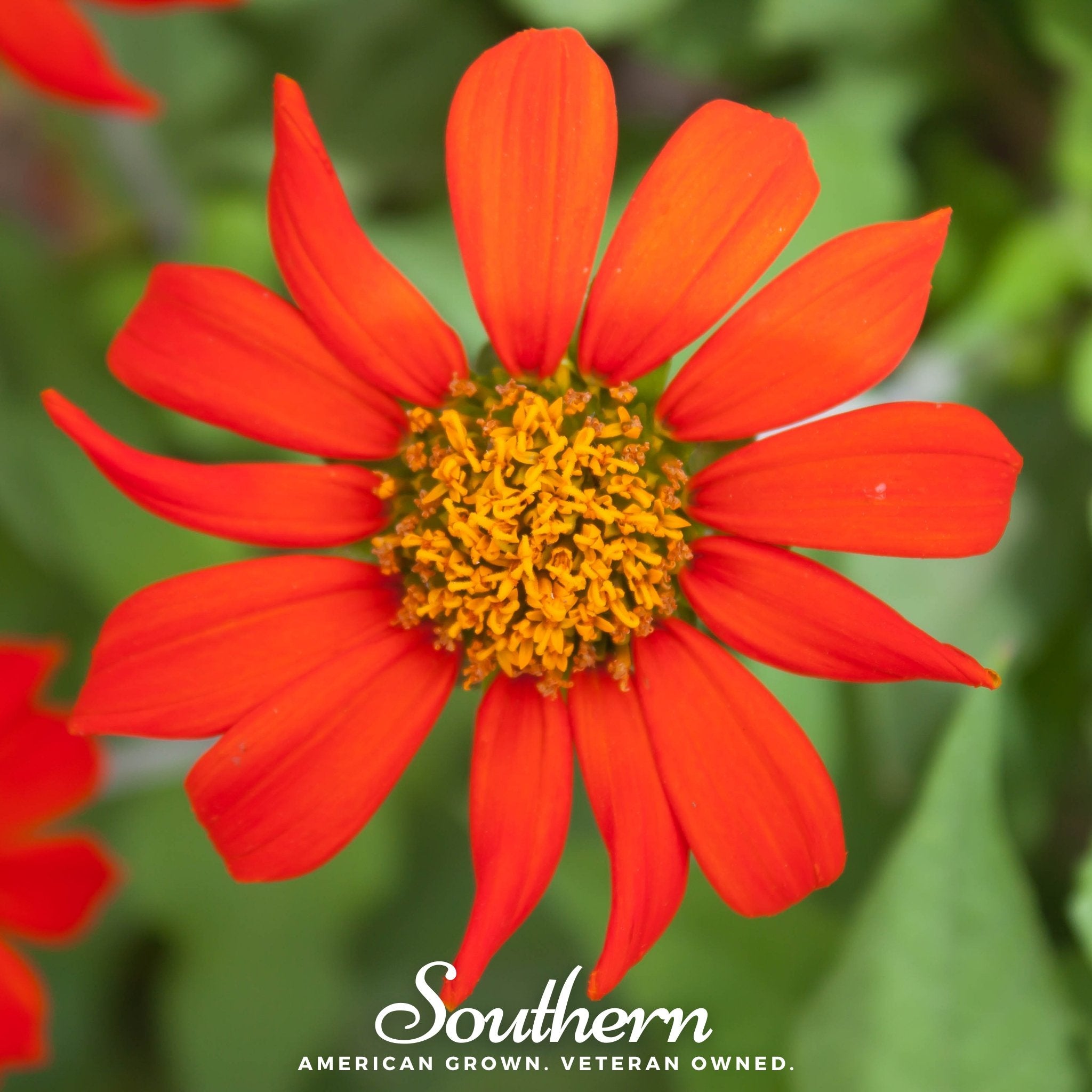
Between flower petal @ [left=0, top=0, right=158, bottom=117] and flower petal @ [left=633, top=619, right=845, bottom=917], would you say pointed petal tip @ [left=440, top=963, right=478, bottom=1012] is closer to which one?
flower petal @ [left=633, top=619, right=845, bottom=917]

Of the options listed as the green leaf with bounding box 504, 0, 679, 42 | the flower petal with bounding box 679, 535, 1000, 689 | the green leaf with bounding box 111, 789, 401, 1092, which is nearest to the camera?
the flower petal with bounding box 679, 535, 1000, 689

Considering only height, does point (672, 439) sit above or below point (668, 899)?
above

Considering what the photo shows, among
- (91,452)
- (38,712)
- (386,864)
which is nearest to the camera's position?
(91,452)

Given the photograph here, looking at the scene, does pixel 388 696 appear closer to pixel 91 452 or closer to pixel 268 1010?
pixel 91 452

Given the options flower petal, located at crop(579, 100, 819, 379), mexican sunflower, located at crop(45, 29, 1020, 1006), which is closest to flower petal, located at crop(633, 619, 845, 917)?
mexican sunflower, located at crop(45, 29, 1020, 1006)

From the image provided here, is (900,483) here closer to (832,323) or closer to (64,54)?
(832,323)

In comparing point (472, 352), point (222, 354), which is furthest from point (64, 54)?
point (472, 352)

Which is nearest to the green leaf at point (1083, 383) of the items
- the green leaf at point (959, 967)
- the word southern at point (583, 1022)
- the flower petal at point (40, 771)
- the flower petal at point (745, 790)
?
the green leaf at point (959, 967)

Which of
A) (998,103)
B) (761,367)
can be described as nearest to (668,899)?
(761,367)
